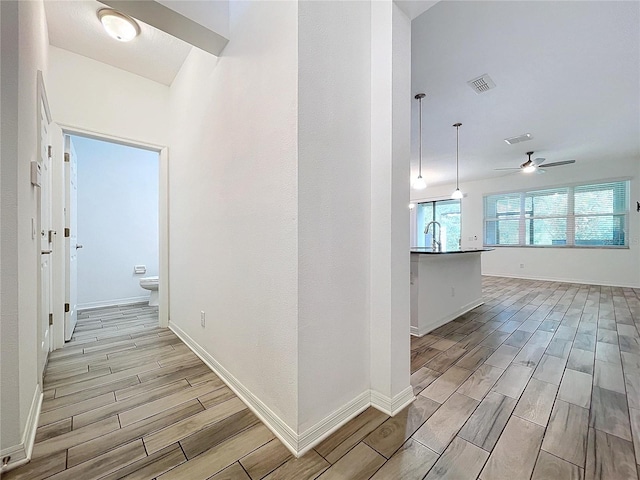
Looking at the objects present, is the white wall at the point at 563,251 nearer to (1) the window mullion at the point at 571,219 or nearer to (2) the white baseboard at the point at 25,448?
(1) the window mullion at the point at 571,219

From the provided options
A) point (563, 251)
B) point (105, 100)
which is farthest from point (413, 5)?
point (563, 251)

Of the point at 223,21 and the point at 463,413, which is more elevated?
the point at 223,21

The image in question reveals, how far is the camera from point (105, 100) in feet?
8.63

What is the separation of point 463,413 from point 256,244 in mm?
1502

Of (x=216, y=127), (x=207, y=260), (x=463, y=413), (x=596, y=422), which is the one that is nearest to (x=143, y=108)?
(x=216, y=127)

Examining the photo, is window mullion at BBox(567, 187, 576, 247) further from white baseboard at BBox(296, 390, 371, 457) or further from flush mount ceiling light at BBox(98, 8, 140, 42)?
flush mount ceiling light at BBox(98, 8, 140, 42)

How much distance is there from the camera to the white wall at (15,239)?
113 cm

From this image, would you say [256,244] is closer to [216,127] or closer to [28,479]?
[216,127]

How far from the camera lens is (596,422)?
1432 mm

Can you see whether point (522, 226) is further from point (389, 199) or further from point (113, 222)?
point (113, 222)

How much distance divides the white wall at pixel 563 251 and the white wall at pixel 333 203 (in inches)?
269

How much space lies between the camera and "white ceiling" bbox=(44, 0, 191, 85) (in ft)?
6.72

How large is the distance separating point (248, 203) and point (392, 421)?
4.75ft

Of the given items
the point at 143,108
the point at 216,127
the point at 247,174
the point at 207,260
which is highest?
the point at 143,108
